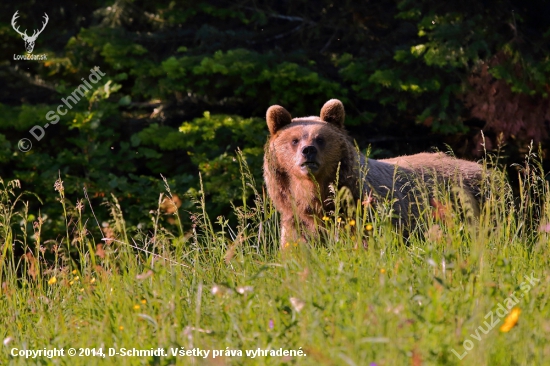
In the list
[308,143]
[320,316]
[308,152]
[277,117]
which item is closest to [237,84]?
[277,117]

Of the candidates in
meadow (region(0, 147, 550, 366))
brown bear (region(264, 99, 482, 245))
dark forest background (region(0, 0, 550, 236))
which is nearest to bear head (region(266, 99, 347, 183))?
brown bear (region(264, 99, 482, 245))

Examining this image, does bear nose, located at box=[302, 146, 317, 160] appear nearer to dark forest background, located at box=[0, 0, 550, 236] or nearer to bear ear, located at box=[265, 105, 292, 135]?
bear ear, located at box=[265, 105, 292, 135]

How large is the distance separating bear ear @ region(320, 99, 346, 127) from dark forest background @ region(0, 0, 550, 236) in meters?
2.46

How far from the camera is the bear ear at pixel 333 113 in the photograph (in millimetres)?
6551

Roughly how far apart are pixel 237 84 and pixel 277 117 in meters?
4.14

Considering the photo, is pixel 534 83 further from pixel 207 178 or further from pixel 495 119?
pixel 207 178

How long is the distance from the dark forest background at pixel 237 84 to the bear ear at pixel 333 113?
2464mm

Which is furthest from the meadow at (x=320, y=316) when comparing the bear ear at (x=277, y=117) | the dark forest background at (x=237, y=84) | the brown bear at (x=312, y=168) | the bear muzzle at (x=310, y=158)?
the dark forest background at (x=237, y=84)

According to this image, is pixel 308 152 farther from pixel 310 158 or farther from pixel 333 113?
pixel 333 113

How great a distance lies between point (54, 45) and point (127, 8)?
1.35 meters

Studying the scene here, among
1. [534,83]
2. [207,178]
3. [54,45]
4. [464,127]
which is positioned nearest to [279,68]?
[207,178]

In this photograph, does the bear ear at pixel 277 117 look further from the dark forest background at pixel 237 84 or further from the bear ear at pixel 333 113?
the dark forest background at pixel 237 84

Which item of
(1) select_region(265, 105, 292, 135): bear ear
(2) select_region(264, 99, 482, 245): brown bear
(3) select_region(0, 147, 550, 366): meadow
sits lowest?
(3) select_region(0, 147, 550, 366): meadow

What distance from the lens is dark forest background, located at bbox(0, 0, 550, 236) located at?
9.66 meters
